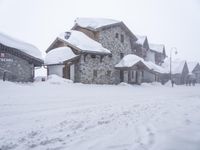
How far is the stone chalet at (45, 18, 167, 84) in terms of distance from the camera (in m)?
31.5

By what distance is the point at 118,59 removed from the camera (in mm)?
38344

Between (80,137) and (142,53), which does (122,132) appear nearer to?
(80,137)

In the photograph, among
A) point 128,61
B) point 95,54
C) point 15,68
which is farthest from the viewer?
point 128,61

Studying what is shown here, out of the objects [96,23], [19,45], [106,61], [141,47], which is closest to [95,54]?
[106,61]

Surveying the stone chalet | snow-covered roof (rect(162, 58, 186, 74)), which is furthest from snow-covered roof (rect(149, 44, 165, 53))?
the stone chalet

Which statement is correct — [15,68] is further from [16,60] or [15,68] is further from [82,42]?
[82,42]

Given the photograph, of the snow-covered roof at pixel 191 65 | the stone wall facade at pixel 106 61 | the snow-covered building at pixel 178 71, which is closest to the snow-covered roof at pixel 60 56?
the stone wall facade at pixel 106 61

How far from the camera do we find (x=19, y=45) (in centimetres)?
2600

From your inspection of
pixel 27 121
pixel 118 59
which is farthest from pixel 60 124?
pixel 118 59

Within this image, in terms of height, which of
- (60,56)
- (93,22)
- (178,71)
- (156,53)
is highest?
(93,22)

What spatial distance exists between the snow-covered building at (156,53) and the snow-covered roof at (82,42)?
19.8 metres

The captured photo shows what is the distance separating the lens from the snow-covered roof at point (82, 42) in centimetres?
3163

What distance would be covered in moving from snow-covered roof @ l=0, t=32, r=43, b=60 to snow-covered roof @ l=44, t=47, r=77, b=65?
3.79 metres

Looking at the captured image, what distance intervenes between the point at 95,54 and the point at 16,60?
1063 centimetres
